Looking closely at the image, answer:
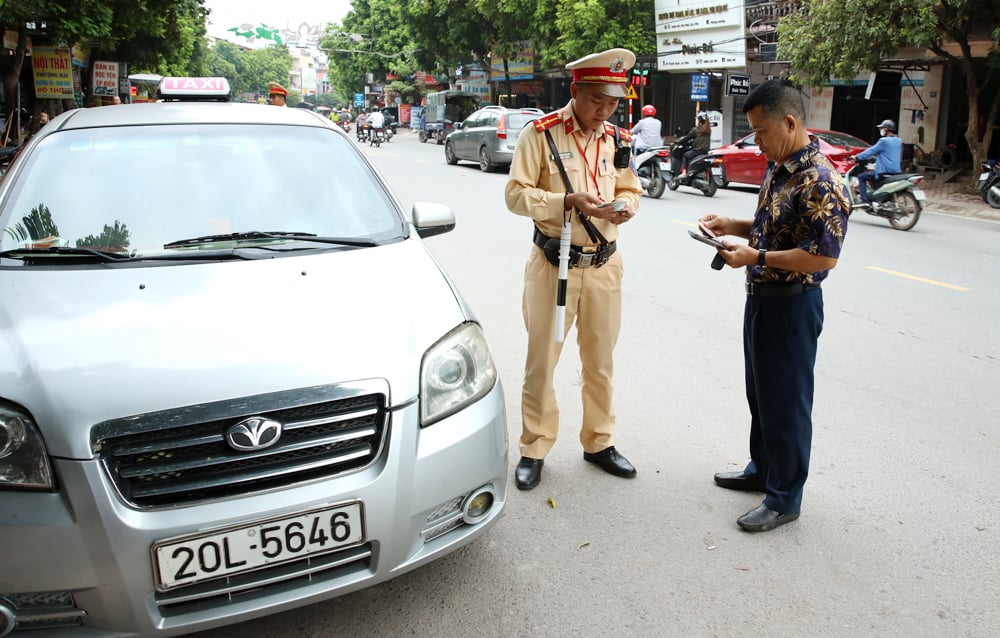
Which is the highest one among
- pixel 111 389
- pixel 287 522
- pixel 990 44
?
pixel 990 44

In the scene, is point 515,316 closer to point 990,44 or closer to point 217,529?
point 217,529

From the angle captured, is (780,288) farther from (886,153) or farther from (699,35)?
(699,35)

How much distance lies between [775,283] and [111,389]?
2.19 meters

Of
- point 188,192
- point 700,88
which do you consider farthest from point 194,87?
point 700,88

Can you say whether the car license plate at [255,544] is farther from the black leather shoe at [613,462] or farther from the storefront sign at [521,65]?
the storefront sign at [521,65]

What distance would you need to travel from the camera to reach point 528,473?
3.37m

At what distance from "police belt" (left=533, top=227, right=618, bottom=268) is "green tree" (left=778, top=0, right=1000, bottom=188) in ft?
39.4

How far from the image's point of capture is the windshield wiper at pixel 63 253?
8.76 ft

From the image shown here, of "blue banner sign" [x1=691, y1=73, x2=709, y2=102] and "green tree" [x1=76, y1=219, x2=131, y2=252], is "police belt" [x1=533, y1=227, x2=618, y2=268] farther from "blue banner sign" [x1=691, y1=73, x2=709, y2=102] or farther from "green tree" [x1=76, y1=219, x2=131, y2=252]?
"blue banner sign" [x1=691, y1=73, x2=709, y2=102]

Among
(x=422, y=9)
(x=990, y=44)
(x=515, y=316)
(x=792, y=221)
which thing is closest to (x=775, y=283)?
(x=792, y=221)

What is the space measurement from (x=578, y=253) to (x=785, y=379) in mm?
962

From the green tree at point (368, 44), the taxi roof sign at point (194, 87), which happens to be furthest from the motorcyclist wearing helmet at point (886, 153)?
the green tree at point (368, 44)

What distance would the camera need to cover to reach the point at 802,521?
310 cm

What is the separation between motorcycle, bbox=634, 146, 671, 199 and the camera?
44.8ft
